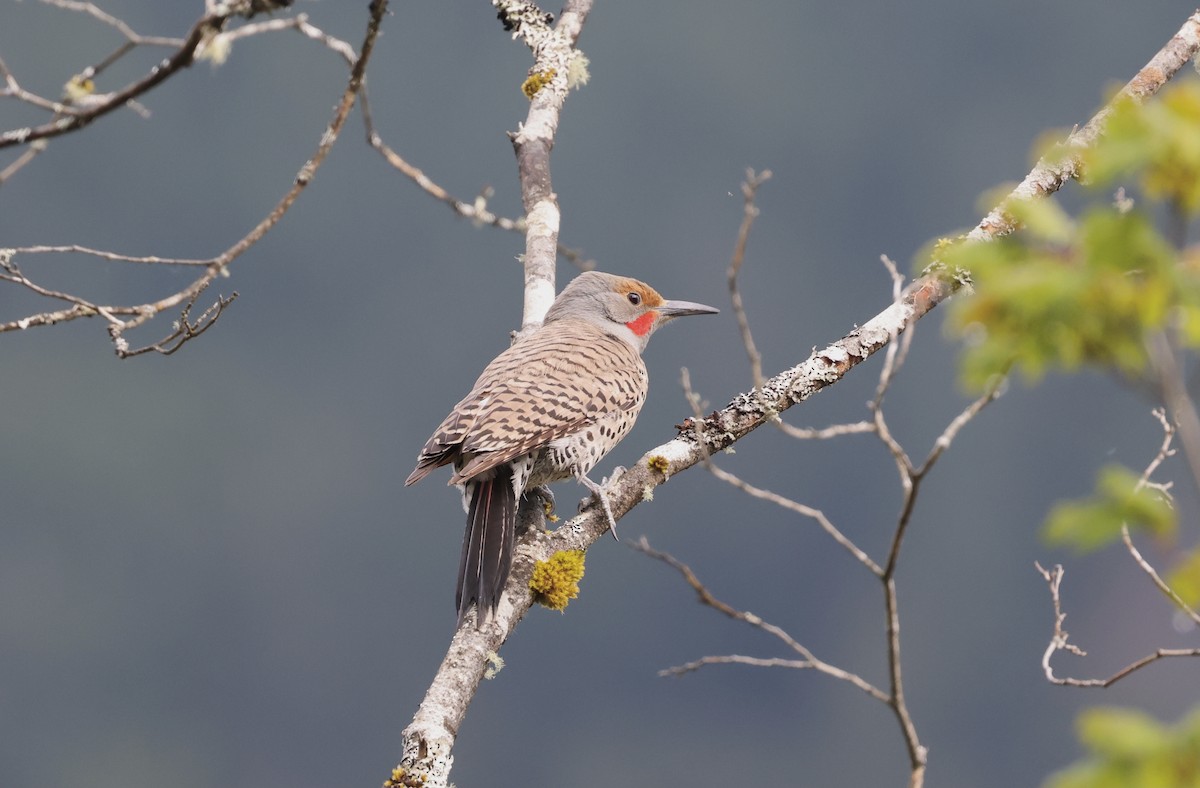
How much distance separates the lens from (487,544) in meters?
3.58

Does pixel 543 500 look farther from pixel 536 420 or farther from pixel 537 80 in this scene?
pixel 537 80

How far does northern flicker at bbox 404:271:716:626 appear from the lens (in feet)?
11.8

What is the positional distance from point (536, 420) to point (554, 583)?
0.59 m

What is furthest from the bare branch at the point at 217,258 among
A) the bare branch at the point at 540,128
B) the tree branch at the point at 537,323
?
the bare branch at the point at 540,128

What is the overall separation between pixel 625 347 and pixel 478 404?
110 centimetres

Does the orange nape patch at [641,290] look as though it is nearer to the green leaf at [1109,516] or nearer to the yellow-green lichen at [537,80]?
the yellow-green lichen at [537,80]

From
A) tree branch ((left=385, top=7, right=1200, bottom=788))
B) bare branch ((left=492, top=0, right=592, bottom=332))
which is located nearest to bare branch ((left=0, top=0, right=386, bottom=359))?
tree branch ((left=385, top=7, right=1200, bottom=788))

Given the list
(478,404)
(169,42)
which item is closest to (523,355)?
(478,404)

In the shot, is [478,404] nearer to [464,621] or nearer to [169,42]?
[464,621]

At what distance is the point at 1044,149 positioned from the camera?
5.70 feet

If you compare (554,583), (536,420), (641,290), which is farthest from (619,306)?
(554,583)

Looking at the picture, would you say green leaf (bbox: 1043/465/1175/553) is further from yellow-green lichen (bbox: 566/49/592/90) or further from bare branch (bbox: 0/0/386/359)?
yellow-green lichen (bbox: 566/49/592/90)

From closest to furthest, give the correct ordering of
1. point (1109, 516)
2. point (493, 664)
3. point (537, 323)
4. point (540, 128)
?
point (1109, 516)
point (493, 664)
point (537, 323)
point (540, 128)

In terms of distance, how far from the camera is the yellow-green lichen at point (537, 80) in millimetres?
5254
